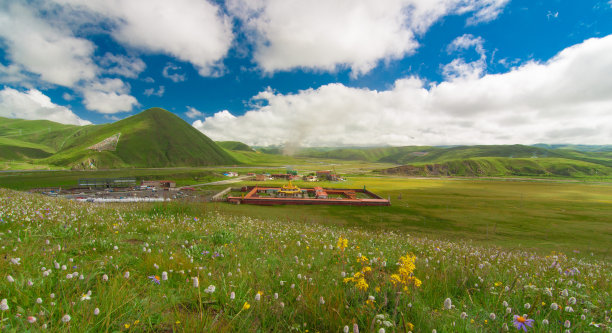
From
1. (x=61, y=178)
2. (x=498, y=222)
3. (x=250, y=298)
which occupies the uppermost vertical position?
(x=250, y=298)

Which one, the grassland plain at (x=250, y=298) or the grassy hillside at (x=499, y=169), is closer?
the grassland plain at (x=250, y=298)

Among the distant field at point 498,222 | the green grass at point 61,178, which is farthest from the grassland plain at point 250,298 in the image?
the green grass at point 61,178

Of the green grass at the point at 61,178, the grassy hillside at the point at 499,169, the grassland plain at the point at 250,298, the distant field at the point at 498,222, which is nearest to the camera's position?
the grassland plain at the point at 250,298

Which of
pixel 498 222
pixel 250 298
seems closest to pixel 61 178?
pixel 250 298

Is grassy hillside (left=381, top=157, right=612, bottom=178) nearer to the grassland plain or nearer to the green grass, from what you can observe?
the green grass

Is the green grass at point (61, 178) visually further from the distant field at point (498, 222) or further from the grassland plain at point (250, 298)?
the grassland plain at point (250, 298)

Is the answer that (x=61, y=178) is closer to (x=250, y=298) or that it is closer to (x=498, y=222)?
(x=250, y=298)

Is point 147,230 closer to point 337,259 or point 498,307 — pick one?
point 337,259

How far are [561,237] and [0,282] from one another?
45368 mm

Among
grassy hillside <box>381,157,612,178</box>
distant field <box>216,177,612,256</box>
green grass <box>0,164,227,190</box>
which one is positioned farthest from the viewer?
grassy hillside <box>381,157,612,178</box>

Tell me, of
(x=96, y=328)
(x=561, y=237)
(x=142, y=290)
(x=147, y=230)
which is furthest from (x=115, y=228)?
(x=561, y=237)

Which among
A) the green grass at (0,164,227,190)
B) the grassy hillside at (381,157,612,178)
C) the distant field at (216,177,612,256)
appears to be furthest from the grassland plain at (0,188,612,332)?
the grassy hillside at (381,157,612,178)

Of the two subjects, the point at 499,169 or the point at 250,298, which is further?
the point at 499,169

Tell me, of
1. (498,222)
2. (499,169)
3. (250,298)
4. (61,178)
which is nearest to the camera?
(250,298)
